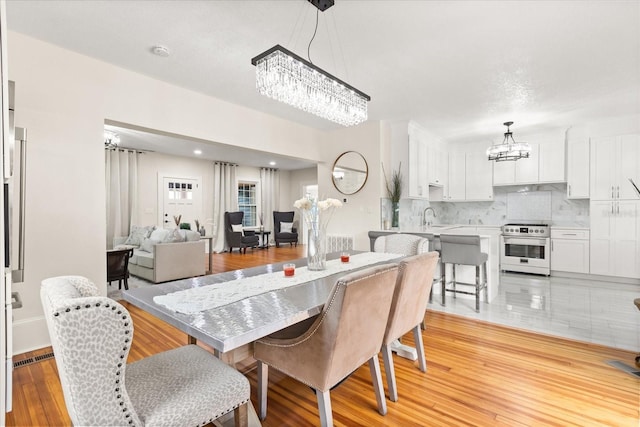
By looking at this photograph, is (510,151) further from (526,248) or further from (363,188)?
(363,188)

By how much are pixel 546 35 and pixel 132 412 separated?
11.3 ft

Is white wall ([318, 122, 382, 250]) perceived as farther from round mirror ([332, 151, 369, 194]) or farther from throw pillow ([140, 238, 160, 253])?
throw pillow ([140, 238, 160, 253])

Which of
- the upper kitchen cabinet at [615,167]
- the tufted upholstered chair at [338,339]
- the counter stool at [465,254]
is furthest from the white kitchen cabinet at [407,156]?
the tufted upholstered chair at [338,339]

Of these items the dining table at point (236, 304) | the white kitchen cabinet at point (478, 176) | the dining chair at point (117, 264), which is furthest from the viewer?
the white kitchen cabinet at point (478, 176)

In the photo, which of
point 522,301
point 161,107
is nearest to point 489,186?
point 522,301

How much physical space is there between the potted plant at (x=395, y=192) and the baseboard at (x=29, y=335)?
431 cm

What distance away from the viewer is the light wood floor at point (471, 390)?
172cm

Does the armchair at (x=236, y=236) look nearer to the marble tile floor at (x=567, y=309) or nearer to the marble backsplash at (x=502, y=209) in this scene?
the marble backsplash at (x=502, y=209)

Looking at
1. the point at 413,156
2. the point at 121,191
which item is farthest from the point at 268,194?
the point at 413,156

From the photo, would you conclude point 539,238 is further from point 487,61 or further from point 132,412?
point 132,412

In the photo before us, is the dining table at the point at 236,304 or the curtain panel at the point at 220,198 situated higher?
the curtain panel at the point at 220,198

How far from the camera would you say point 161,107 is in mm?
3254

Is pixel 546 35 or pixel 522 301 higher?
pixel 546 35

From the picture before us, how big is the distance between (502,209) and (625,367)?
4.13 meters
